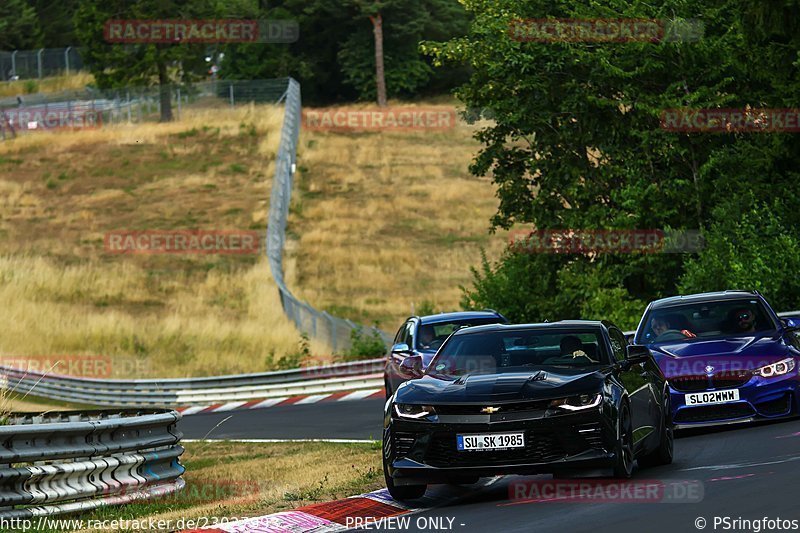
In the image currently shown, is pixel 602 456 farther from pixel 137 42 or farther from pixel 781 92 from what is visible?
pixel 137 42

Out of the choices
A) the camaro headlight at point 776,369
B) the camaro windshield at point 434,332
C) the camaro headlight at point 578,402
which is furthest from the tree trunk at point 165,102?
the camaro headlight at point 578,402

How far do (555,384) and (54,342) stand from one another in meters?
34.9

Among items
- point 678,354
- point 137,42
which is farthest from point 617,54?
point 137,42

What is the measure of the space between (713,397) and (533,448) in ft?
17.2

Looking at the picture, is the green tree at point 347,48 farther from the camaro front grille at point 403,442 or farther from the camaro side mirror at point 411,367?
the camaro front grille at point 403,442

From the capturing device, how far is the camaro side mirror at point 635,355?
505 inches

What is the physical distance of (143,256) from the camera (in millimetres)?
60812

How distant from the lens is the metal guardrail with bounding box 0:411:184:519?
11.1 meters

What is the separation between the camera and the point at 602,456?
11.0 m

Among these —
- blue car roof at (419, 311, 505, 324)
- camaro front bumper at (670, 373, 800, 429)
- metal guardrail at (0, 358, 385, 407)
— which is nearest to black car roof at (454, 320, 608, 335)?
camaro front bumper at (670, 373, 800, 429)

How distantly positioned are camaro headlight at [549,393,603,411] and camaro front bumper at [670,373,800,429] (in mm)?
4793

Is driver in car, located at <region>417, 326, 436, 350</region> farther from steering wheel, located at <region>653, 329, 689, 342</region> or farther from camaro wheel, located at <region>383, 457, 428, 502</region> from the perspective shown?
camaro wheel, located at <region>383, 457, 428, 502</region>

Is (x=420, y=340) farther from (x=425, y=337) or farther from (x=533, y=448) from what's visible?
(x=533, y=448)

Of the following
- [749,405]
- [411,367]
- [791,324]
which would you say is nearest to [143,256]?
[411,367]
